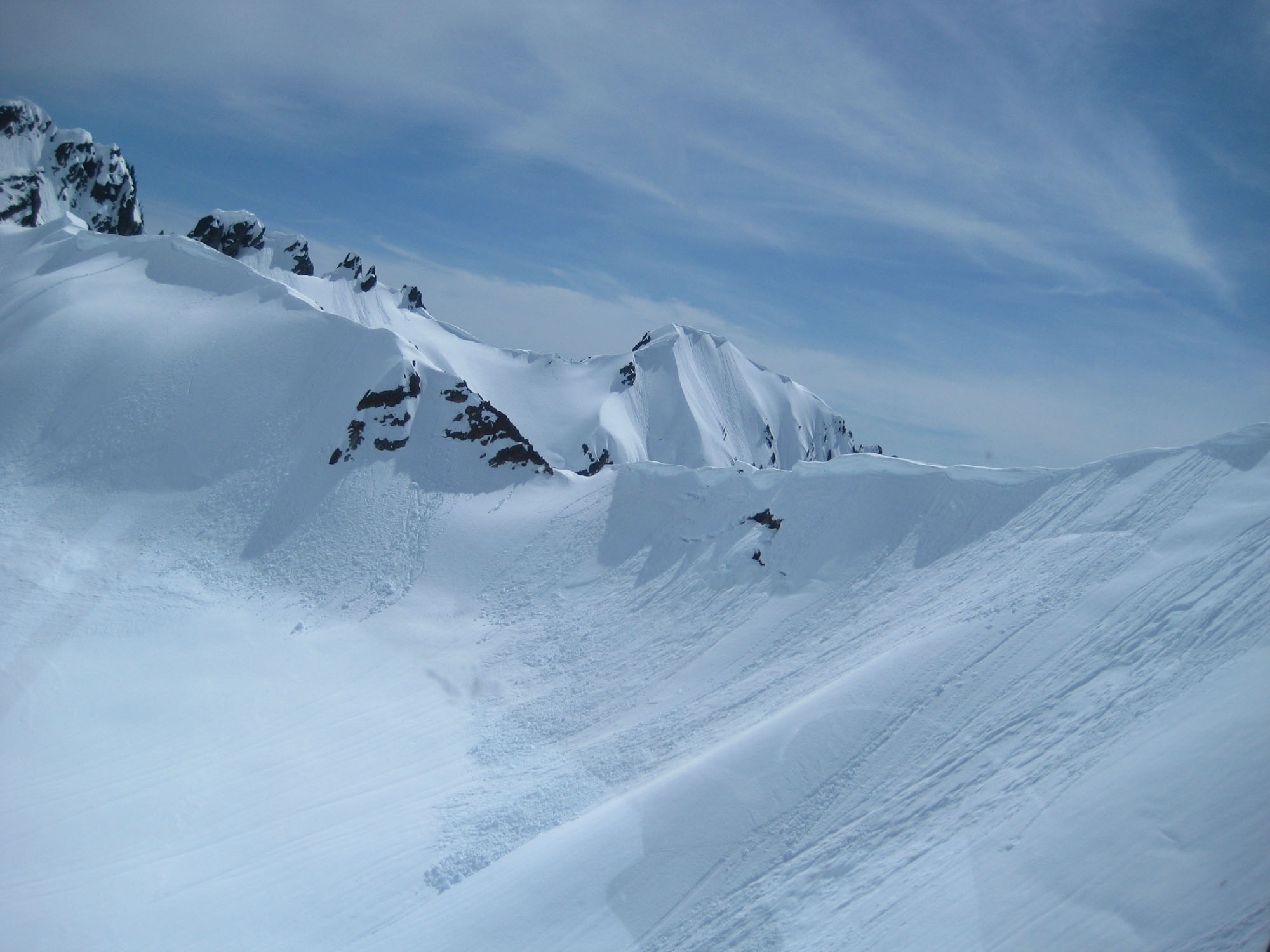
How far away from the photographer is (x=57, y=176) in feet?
194

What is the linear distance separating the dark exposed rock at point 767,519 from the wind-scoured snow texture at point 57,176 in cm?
5844

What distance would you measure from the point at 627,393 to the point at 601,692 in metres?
61.7

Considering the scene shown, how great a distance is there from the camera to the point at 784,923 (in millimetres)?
11953

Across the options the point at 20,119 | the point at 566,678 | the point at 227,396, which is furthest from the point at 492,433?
the point at 20,119

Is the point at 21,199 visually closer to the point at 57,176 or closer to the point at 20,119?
the point at 57,176

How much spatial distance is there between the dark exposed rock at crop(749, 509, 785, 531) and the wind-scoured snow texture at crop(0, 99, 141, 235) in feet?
192

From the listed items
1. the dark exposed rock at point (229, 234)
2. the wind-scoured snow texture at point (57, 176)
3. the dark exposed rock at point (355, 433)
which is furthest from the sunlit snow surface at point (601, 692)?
the dark exposed rock at point (229, 234)

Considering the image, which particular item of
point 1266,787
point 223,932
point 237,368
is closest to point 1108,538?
point 1266,787

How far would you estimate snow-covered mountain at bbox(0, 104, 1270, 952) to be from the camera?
1177cm

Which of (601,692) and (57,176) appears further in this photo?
(57,176)

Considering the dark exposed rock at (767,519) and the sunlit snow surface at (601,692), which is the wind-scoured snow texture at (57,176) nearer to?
the sunlit snow surface at (601,692)

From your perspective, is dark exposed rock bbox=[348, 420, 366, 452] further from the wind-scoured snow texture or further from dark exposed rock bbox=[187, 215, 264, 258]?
dark exposed rock bbox=[187, 215, 264, 258]

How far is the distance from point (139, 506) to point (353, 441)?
8511 mm

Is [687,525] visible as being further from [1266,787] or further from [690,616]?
[1266,787]
